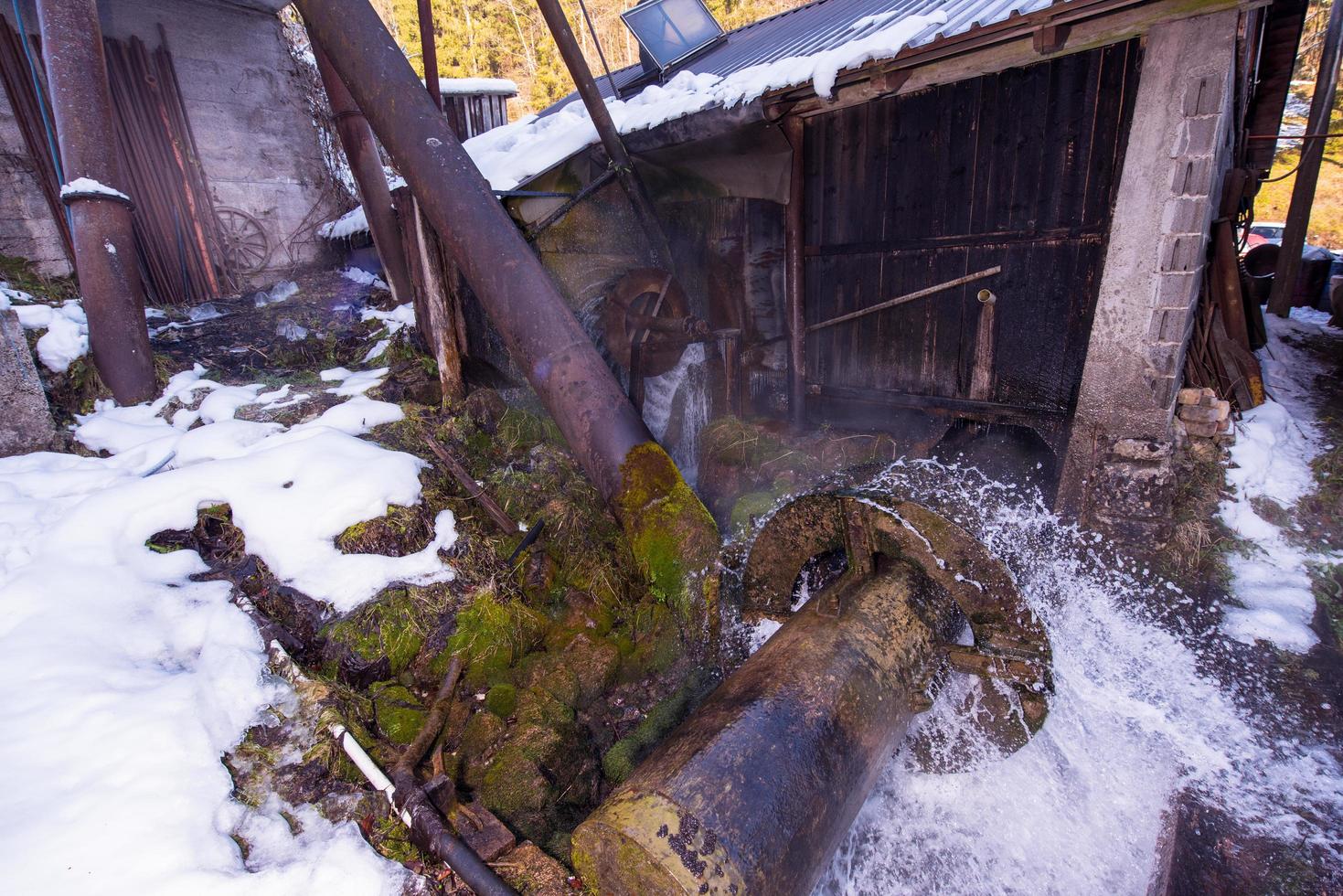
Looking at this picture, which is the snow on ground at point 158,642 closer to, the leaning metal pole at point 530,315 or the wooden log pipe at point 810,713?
the leaning metal pole at point 530,315

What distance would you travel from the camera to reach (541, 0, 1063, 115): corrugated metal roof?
3.44m

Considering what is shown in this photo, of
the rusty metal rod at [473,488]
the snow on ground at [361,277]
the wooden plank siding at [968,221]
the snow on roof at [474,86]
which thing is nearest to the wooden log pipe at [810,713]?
the rusty metal rod at [473,488]

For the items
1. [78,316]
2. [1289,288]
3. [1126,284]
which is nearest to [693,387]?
[1126,284]

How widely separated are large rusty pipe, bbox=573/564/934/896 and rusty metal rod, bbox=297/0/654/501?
5.73 ft

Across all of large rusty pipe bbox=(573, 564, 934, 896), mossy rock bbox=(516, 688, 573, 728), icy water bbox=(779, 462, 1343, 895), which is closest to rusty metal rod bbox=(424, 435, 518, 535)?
mossy rock bbox=(516, 688, 573, 728)

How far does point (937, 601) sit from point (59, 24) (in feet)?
23.4

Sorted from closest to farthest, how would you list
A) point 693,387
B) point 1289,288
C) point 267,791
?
point 267,791
point 693,387
point 1289,288

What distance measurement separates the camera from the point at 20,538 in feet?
9.70

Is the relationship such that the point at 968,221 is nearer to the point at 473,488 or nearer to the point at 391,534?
the point at 473,488

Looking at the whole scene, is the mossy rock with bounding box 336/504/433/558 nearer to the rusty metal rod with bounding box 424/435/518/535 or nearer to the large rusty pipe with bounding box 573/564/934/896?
the rusty metal rod with bounding box 424/435/518/535

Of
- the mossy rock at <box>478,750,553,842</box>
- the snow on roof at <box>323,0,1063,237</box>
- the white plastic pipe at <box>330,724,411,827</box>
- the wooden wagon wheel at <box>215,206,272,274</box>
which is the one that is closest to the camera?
the white plastic pipe at <box>330,724,411,827</box>

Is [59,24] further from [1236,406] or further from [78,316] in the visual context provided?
[1236,406]

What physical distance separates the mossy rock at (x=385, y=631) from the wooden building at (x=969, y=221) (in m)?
2.52

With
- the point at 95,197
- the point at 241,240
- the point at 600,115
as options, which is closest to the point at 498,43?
the point at 241,240
